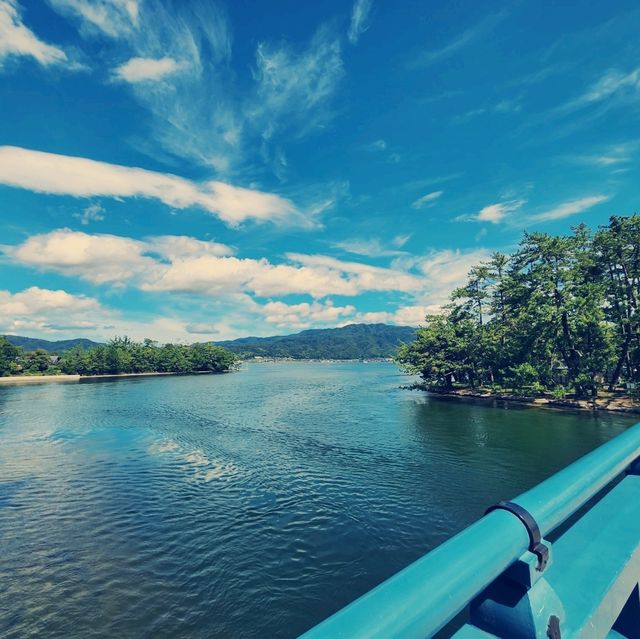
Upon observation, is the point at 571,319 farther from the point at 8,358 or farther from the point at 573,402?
the point at 8,358

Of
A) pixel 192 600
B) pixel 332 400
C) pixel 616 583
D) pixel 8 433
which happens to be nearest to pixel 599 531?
pixel 616 583

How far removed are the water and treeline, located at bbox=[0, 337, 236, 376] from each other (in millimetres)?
90124

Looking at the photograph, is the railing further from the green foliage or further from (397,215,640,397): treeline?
the green foliage

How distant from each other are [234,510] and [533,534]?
17.2 m

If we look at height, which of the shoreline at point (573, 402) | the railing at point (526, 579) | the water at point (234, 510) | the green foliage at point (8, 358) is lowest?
the water at point (234, 510)

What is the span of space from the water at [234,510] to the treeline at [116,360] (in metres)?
90.1

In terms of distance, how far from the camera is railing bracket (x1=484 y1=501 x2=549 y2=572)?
1.25 m

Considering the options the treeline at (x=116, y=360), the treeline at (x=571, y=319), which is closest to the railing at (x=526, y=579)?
the treeline at (x=571, y=319)

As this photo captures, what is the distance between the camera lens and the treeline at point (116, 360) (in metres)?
110

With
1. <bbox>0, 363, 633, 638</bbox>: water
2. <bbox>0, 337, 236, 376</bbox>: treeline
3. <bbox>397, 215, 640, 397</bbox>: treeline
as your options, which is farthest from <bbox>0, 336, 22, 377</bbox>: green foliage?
<bbox>397, 215, 640, 397</bbox>: treeline

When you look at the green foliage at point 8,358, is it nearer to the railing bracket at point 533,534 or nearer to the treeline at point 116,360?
the treeline at point 116,360

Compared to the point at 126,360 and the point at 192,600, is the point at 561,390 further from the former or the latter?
the point at 126,360

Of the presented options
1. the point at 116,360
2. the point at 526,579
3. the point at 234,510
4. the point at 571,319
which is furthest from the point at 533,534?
the point at 116,360

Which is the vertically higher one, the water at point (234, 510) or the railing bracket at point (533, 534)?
the railing bracket at point (533, 534)
